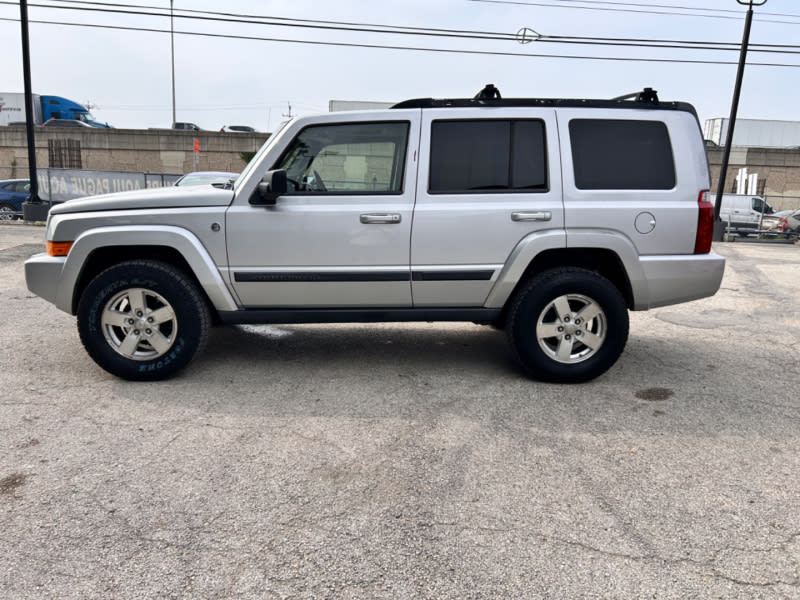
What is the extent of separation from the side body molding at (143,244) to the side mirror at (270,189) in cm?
52

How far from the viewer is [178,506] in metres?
2.76

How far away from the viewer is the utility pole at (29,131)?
1487 cm

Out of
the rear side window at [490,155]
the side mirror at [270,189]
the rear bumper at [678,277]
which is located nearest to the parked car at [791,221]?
the rear bumper at [678,277]

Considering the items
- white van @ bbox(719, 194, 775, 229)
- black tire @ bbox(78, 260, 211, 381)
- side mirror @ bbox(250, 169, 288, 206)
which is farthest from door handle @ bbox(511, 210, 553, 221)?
white van @ bbox(719, 194, 775, 229)

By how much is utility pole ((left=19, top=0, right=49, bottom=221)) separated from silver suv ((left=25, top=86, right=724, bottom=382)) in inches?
502

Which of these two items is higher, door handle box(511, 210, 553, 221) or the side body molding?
door handle box(511, 210, 553, 221)

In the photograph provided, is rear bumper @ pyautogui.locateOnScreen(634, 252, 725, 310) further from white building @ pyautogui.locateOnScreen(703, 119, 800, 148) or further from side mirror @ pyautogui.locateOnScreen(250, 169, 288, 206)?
white building @ pyautogui.locateOnScreen(703, 119, 800, 148)

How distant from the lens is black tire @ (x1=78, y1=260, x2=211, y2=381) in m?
4.28

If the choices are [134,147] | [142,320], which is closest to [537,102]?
[142,320]

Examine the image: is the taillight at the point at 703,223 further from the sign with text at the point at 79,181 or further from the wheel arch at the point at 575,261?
the sign with text at the point at 79,181

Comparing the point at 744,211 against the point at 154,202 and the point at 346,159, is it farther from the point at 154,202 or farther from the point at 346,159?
the point at 154,202

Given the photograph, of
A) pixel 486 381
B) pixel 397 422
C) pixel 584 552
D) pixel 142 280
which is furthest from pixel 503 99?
pixel 584 552

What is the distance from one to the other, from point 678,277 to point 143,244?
150 inches

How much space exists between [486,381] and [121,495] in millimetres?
2585
